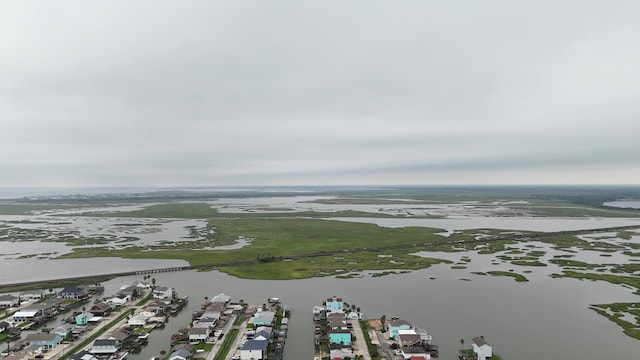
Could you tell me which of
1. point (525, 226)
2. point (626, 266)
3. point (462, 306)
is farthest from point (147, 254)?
point (525, 226)

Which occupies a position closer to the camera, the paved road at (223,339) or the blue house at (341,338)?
the paved road at (223,339)

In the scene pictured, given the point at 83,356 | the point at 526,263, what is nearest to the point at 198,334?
the point at 83,356

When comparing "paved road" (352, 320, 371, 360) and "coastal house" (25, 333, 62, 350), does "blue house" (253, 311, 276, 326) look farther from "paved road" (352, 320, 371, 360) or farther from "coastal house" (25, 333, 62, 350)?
"coastal house" (25, 333, 62, 350)

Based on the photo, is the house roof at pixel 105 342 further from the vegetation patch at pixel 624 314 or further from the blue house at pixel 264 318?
the vegetation patch at pixel 624 314

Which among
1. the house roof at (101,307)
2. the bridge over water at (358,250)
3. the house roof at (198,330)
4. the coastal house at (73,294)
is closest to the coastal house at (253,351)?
the house roof at (198,330)

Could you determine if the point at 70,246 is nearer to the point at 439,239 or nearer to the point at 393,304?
A: the point at 393,304
